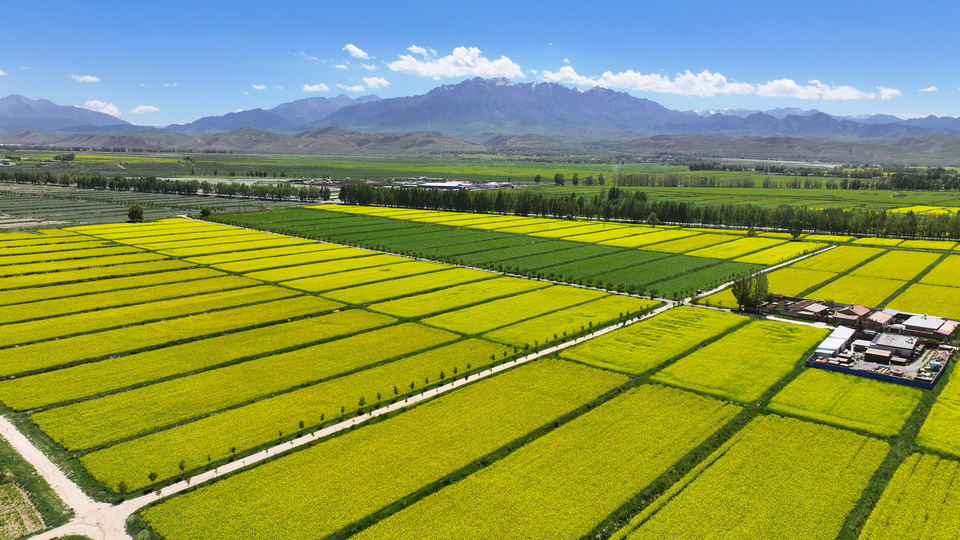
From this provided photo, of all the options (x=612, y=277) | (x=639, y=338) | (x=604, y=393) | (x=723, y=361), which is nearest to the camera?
(x=604, y=393)

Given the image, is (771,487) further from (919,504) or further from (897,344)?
(897,344)

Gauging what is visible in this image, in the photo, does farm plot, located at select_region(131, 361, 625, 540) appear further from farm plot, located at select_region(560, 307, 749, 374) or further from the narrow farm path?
farm plot, located at select_region(560, 307, 749, 374)

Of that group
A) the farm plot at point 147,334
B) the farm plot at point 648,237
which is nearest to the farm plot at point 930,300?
the farm plot at point 648,237

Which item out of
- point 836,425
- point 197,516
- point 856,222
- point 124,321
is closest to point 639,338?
point 836,425

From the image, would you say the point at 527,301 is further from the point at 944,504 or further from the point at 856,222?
the point at 856,222

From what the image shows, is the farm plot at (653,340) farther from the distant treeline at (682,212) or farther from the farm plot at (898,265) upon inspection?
the distant treeline at (682,212)
